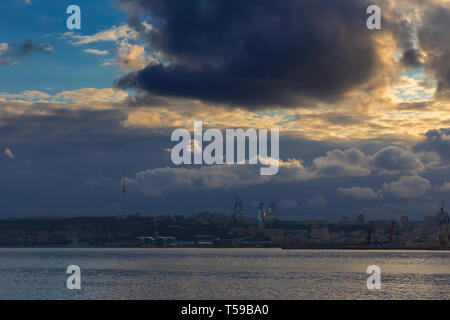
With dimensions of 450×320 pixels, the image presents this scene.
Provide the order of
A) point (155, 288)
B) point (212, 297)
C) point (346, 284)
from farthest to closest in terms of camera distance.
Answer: point (346, 284)
point (155, 288)
point (212, 297)

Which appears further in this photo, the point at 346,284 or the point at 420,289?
the point at 346,284

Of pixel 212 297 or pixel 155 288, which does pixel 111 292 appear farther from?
pixel 212 297
